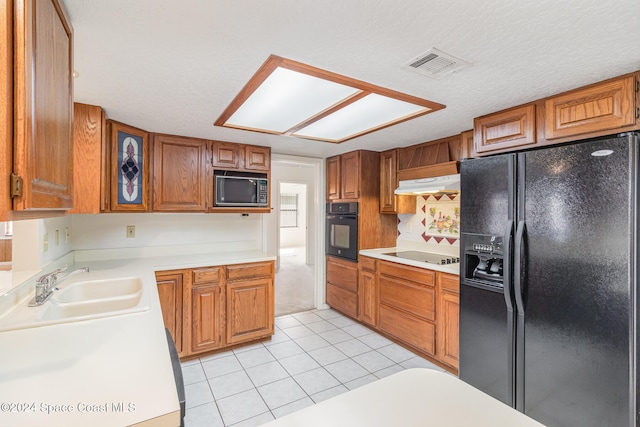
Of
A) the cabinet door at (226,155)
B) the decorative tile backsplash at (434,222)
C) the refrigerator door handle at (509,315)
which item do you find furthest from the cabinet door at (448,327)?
the cabinet door at (226,155)

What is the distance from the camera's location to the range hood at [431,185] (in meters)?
2.69

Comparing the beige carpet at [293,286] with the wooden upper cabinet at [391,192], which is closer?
the wooden upper cabinet at [391,192]

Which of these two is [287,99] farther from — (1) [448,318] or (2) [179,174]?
(1) [448,318]

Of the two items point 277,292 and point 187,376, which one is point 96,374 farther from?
point 277,292

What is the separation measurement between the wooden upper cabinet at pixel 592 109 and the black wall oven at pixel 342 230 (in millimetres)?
2070

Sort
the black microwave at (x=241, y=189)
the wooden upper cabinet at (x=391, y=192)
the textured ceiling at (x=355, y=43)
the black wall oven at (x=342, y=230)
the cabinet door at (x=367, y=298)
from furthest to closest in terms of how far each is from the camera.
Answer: the black wall oven at (x=342, y=230), the wooden upper cabinet at (x=391, y=192), the cabinet door at (x=367, y=298), the black microwave at (x=241, y=189), the textured ceiling at (x=355, y=43)

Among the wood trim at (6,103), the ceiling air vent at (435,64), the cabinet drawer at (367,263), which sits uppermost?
the ceiling air vent at (435,64)

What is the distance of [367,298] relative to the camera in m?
3.45

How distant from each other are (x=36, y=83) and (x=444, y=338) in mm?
2895

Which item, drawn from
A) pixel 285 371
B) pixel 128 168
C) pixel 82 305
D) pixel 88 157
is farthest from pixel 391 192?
pixel 82 305

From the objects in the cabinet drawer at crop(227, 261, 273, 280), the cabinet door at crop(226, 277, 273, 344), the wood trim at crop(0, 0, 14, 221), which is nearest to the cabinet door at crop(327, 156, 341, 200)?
the cabinet drawer at crop(227, 261, 273, 280)

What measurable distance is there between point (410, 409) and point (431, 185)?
2393mm

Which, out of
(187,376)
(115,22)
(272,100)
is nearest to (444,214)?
(272,100)

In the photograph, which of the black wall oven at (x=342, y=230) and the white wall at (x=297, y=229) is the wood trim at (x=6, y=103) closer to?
the black wall oven at (x=342, y=230)
